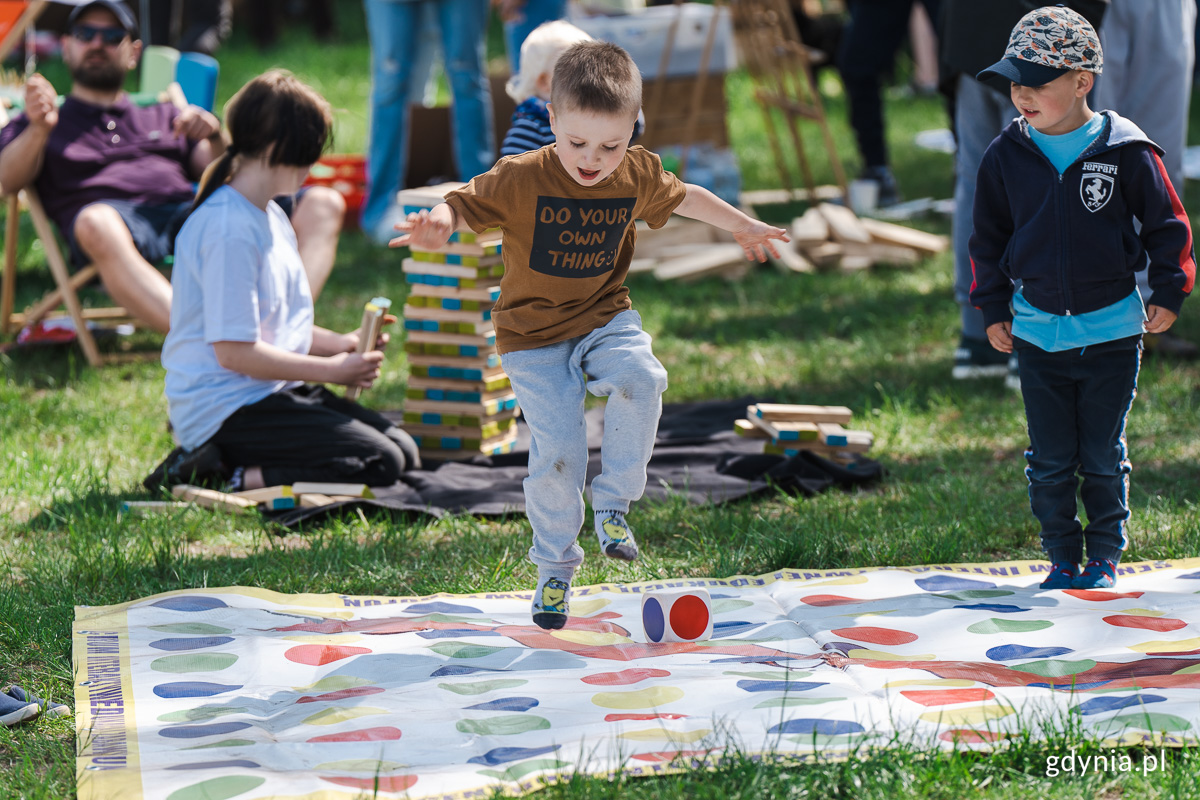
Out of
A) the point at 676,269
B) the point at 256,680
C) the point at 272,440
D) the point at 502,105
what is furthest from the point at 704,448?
the point at 502,105

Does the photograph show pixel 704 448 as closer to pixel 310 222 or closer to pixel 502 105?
pixel 310 222

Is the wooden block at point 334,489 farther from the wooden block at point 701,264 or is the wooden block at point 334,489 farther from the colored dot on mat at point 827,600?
the wooden block at point 701,264

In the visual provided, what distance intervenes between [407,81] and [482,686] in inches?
248

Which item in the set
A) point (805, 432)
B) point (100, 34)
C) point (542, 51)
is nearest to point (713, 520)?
point (805, 432)

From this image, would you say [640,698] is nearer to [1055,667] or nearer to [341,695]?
[341,695]

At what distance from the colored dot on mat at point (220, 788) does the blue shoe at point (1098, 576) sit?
2.20 metres

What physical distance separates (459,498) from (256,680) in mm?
1511

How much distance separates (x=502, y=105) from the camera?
9.55 meters

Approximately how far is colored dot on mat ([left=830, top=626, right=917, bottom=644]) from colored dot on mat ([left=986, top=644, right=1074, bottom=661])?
198 millimetres

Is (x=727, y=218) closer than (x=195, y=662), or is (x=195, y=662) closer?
(x=195, y=662)

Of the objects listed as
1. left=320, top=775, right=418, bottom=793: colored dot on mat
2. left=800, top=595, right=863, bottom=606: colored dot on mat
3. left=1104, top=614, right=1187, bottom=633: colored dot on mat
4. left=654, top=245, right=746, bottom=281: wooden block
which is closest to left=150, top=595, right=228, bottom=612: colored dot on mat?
left=320, top=775, right=418, bottom=793: colored dot on mat

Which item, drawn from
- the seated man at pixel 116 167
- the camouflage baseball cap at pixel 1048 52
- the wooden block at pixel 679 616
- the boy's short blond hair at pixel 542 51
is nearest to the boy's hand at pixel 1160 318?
the camouflage baseball cap at pixel 1048 52

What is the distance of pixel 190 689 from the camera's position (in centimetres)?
280

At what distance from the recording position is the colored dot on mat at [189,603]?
326cm
